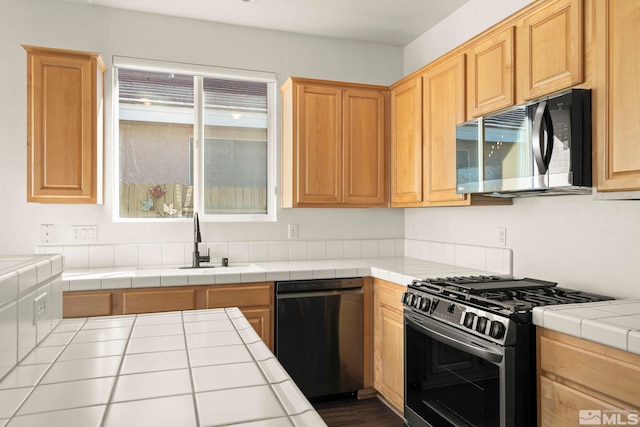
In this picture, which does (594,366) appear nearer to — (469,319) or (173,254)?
(469,319)

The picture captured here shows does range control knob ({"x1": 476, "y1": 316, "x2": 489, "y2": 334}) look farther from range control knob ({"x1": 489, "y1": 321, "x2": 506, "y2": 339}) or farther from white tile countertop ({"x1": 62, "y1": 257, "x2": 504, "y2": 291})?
white tile countertop ({"x1": 62, "y1": 257, "x2": 504, "y2": 291})

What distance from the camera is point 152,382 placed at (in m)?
0.91

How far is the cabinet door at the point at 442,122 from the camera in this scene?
106 inches

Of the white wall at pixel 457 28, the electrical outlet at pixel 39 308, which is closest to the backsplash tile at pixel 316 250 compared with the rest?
the white wall at pixel 457 28

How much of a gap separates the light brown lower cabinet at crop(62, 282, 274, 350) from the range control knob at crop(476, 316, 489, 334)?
1421 millimetres

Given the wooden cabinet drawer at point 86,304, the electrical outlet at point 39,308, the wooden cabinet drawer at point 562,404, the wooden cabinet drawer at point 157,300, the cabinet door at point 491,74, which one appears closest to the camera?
the electrical outlet at point 39,308

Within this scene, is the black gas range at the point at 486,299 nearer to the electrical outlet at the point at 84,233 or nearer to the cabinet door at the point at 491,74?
the cabinet door at the point at 491,74

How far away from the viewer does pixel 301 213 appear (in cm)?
369

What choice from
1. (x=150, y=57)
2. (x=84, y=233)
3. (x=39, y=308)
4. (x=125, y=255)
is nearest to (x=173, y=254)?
(x=125, y=255)

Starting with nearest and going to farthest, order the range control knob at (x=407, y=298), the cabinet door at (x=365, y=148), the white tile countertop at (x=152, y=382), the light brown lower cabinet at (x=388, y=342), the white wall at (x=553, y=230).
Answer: the white tile countertop at (x=152, y=382), the white wall at (x=553, y=230), the range control knob at (x=407, y=298), the light brown lower cabinet at (x=388, y=342), the cabinet door at (x=365, y=148)

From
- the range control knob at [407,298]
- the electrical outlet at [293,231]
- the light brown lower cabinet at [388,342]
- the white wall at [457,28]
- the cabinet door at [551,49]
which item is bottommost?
the light brown lower cabinet at [388,342]

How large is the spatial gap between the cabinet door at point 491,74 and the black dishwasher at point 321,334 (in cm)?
141

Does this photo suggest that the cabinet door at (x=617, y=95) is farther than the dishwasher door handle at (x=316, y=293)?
No

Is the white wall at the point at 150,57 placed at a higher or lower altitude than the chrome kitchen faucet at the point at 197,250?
higher
